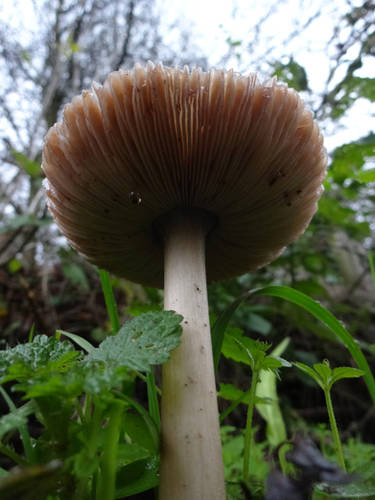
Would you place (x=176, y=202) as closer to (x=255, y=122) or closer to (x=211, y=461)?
(x=255, y=122)

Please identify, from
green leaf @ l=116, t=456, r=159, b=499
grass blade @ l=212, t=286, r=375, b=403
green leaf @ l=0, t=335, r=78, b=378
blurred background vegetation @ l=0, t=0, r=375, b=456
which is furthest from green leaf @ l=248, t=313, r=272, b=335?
green leaf @ l=0, t=335, r=78, b=378

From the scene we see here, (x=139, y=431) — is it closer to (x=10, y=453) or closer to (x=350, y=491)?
(x=10, y=453)

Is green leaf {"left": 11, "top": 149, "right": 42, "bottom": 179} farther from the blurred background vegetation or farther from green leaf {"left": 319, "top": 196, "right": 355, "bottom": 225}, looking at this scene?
green leaf {"left": 319, "top": 196, "right": 355, "bottom": 225}

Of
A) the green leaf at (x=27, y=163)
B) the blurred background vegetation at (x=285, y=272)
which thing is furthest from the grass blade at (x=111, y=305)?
the green leaf at (x=27, y=163)

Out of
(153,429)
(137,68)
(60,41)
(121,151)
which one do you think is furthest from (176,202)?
(60,41)

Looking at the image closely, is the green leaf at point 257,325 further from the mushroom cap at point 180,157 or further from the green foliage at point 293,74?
the green foliage at point 293,74

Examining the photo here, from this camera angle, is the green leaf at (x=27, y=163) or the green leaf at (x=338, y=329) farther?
the green leaf at (x=27, y=163)

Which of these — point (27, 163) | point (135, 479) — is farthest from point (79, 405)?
point (27, 163)
